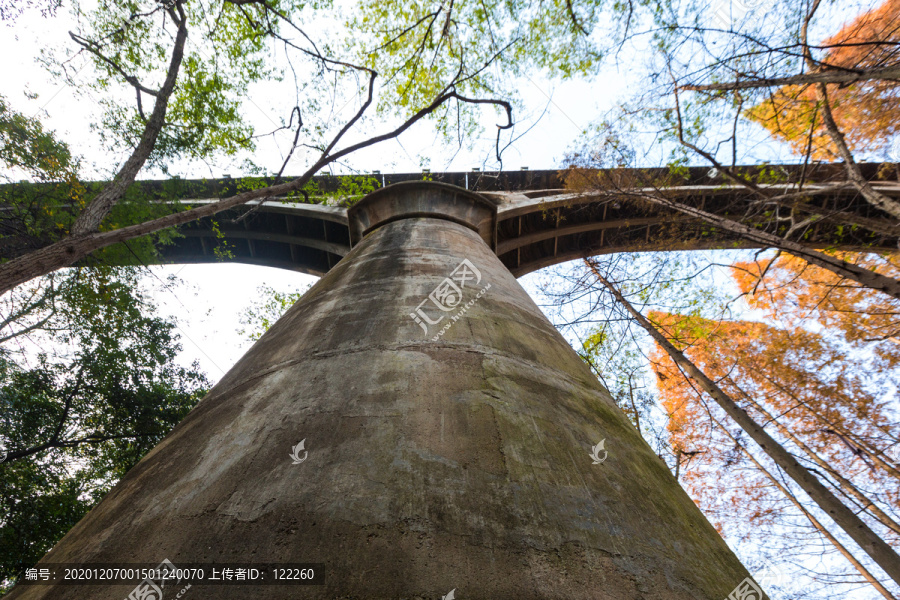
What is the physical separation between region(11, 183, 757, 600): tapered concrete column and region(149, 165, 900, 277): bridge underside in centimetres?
1038

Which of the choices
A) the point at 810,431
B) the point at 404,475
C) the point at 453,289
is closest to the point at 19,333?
the point at 453,289

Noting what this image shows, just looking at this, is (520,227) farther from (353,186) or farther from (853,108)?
(853,108)

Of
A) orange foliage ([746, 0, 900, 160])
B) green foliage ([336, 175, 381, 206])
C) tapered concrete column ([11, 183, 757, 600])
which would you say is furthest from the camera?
green foliage ([336, 175, 381, 206])

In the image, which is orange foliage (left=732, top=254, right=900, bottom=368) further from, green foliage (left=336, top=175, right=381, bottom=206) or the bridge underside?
green foliage (left=336, top=175, right=381, bottom=206)

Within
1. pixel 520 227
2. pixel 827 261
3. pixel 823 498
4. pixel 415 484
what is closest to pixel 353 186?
pixel 520 227

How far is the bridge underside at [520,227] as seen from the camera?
12805 mm

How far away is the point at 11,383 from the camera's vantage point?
8070mm

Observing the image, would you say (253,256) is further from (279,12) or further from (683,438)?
(683,438)

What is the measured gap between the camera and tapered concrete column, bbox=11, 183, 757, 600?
117 centimetres

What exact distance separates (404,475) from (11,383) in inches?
424

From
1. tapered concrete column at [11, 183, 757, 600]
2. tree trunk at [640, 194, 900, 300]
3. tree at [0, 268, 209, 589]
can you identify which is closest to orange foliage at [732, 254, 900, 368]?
tree trunk at [640, 194, 900, 300]

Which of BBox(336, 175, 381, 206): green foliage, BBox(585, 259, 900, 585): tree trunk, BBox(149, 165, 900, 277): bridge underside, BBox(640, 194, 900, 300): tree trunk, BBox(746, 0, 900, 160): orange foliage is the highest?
BBox(149, 165, 900, 277): bridge underside

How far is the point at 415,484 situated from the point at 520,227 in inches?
507

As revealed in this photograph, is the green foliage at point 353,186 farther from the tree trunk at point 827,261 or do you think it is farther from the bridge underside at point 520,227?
the tree trunk at point 827,261
